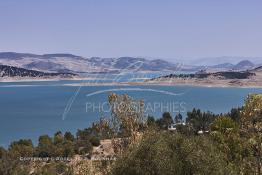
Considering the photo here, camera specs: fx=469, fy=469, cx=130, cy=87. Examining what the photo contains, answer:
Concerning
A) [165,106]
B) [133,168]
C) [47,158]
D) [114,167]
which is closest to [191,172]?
[133,168]

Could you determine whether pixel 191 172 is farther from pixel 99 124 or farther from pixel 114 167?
pixel 99 124

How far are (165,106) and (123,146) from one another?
115 meters

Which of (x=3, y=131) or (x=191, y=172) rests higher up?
(x=191, y=172)

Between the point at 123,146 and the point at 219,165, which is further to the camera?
the point at 123,146

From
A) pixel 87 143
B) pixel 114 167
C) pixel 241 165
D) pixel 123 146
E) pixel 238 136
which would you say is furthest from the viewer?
pixel 87 143

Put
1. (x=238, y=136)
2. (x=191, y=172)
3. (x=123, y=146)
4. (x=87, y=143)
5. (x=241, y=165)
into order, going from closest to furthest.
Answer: (x=191, y=172) → (x=123, y=146) → (x=241, y=165) → (x=238, y=136) → (x=87, y=143)

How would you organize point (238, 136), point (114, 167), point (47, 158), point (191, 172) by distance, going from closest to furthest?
point (191, 172), point (114, 167), point (238, 136), point (47, 158)

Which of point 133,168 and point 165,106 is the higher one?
point 133,168

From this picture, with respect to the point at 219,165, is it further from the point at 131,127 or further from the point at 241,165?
the point at 241,165

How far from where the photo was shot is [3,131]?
101125 millimetres

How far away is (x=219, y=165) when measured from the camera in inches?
514

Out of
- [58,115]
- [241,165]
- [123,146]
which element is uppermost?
[123,146]

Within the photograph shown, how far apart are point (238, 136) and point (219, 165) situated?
6202 mm

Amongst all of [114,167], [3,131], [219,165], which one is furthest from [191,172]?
[3,131]
